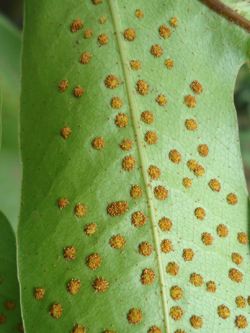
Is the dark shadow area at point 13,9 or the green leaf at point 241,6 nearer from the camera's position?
the green leaf at point 241,6

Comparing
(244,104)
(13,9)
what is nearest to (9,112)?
(13,9)

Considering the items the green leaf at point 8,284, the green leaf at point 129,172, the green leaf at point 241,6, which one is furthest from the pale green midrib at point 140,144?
the green leaf at point 8,284

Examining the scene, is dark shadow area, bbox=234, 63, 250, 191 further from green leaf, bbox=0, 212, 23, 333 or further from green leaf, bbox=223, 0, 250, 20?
green leaf, bbox=0, 212, 23, 333

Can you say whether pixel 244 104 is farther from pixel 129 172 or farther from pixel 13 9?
pixel 129 172

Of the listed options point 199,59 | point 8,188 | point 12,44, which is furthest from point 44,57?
point 8,188

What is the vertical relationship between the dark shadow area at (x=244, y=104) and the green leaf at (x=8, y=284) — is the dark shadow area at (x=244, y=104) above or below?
above

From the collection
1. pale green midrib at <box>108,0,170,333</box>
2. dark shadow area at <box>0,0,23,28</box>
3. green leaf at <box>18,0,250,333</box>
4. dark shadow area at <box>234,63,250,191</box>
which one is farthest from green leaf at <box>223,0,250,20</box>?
dark shadow area at <box>234,63,250,191</box>

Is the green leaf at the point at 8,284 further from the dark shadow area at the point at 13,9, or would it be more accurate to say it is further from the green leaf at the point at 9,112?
the dark shadow area at the point at 13,9
